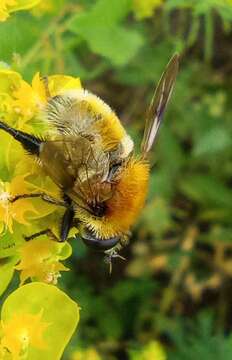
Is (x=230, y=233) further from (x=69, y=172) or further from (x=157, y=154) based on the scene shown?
(x=69, y=172)

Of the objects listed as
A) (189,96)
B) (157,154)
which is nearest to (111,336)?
(157,154)

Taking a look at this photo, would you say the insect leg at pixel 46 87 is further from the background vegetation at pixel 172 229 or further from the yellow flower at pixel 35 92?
the background vegetation at pixel 172 229

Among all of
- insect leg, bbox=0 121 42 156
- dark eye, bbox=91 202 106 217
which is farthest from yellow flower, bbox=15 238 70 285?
insect leg, bbox=0 121 42 156

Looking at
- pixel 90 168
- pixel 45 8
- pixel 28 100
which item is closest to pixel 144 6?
pixel 45 8

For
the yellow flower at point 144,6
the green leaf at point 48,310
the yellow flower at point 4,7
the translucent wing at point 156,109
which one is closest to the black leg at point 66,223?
the green leaf at point 48,310

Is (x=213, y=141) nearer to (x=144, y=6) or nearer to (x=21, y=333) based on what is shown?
(x=144, y=6)

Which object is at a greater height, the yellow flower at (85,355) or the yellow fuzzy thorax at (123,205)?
the yellow fuzzy thorax at (123,205)
